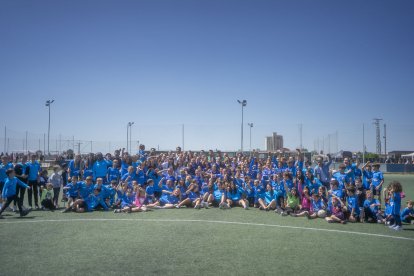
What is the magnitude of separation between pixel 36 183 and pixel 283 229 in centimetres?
1052

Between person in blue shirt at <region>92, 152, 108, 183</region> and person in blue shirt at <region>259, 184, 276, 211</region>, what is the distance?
7228 mm

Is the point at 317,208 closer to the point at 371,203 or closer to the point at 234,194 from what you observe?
the point at 371,203

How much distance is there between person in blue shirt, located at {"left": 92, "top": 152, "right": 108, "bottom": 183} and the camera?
549 inches

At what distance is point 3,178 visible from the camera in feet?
41.5

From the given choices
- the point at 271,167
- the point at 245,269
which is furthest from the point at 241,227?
the point at 271,167

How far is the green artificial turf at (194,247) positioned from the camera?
5609 mm

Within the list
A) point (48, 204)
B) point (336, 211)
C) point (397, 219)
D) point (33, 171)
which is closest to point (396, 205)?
point (397, 219)

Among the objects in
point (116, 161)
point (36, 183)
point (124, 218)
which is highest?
point (116, 161)

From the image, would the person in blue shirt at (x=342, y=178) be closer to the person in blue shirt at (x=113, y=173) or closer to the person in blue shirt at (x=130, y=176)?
the person in blue shirt at (x=130, y=176)

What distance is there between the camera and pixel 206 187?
13.8m

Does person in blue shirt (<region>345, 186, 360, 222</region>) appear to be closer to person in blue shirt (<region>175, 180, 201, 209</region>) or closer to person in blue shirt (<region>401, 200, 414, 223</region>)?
person in blue shirt (<region>401, 200, 414, 223</region>)

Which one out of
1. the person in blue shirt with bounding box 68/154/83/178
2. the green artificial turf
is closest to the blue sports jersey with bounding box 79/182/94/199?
the person in blue shirt with bounding box 68/154/83/178

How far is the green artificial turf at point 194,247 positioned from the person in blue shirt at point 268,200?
2.18 meters

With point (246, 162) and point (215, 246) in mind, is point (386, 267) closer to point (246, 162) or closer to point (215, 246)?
point (215, 246)
